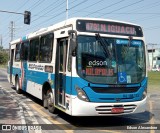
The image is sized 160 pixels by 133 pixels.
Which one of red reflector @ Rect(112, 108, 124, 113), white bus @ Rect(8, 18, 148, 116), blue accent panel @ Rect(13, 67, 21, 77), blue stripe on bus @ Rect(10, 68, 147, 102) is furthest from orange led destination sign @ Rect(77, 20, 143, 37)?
blue accent panel @ Rect(13, 67, 21, 77)

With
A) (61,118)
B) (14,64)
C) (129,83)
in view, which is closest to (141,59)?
(129,83)

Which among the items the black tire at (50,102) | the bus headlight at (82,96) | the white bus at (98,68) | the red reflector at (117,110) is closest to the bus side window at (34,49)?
the black tire at (50,102)

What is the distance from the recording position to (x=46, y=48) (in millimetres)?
12203

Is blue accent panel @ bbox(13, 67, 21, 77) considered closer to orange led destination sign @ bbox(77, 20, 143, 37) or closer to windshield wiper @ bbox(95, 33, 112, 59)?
orange led destination sign @ bbox(77, 20, 143, 37)

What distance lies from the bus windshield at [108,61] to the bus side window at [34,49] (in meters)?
4.72

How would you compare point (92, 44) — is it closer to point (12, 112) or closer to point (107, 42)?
point (107, 42)

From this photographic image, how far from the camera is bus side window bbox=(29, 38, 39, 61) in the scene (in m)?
13.8

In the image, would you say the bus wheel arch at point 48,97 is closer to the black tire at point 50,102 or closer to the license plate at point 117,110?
the black tire at point 50,102

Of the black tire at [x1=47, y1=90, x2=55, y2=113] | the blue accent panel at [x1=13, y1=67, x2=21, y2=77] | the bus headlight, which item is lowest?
the black tire at [x1=47, y1=90, x2=55, y2=113]

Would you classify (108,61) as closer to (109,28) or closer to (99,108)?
(109,28)

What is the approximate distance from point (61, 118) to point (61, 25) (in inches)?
117

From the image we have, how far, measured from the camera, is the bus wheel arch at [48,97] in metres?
11.5

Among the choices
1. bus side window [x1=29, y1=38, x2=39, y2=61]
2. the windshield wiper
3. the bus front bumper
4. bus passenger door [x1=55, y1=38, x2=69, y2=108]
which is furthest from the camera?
bus side window [x1=29, y1=38, x2=39, y2=61]

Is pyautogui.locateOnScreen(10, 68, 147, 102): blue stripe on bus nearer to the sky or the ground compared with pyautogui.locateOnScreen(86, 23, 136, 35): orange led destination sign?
nearer to the ground
